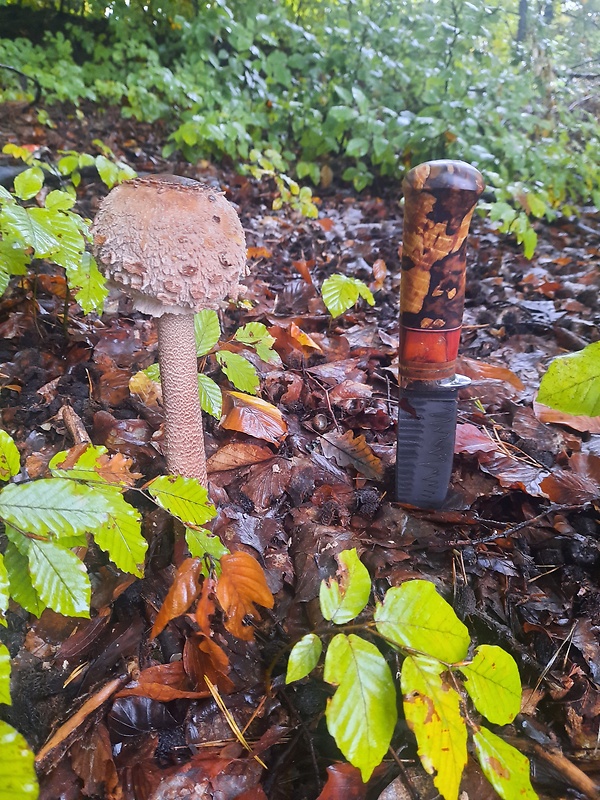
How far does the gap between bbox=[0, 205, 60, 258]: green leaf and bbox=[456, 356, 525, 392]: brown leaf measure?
2.15 m

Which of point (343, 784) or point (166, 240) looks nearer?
point (343, 784)

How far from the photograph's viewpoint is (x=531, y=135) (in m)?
7.14

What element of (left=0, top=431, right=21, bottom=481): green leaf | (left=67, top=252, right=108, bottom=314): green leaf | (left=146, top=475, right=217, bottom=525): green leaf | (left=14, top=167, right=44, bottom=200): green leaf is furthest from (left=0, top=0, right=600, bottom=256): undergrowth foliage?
(left=0, top=431, right=21, bottom=481): green leaf

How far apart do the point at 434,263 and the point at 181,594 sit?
1.21 metres

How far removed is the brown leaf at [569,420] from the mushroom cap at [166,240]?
1.59m

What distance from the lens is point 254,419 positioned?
7.32 feet

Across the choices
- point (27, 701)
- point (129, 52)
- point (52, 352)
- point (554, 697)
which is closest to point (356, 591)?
point (554, 697)

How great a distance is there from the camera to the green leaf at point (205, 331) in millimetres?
2137

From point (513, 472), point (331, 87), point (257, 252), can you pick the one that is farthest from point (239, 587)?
point (331, 87)

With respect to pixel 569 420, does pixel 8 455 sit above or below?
above

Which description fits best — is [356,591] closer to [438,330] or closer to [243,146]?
[438,330]

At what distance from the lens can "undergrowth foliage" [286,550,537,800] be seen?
0.92m

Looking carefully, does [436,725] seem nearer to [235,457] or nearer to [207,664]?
[207,664]

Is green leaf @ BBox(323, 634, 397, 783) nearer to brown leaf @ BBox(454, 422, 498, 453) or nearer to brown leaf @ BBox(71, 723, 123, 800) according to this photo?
brown leaf @ BBox(71, 723, 123, 800)
